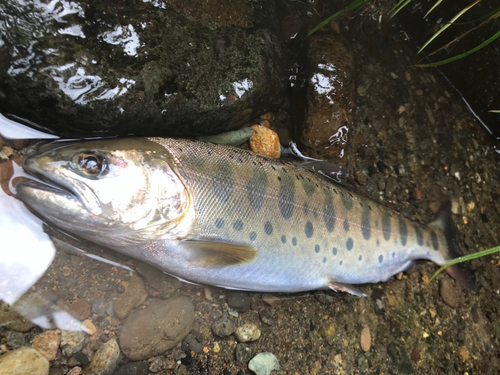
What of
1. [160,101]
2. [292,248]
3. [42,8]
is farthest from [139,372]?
[42,8]

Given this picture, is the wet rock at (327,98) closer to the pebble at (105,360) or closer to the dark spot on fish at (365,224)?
the dark spot on fish at (365,224)

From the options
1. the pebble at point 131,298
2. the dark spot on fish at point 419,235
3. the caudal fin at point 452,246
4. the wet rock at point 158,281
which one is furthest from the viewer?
the caudal fin at point 452,246

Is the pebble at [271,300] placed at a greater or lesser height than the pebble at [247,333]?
greater

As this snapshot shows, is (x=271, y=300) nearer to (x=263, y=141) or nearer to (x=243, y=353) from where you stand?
(x=243, y=353)

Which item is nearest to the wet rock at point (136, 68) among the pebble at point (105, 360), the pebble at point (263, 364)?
the pebble at point (105, 360)

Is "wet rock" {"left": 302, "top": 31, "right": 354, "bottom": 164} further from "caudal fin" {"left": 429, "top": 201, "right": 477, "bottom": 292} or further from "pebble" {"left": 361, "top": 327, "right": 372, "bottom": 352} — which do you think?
"pebble" {"left": 361, "top": 327, "right": 372, "bottom": 352}

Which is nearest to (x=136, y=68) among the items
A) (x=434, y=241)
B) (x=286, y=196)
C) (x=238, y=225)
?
(x=238, y=225)

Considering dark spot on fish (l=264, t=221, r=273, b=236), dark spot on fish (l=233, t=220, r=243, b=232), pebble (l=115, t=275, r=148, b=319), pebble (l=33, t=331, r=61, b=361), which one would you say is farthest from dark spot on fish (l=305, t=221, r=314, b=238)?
pebble (l=33, t=331, r=61, b=361)
